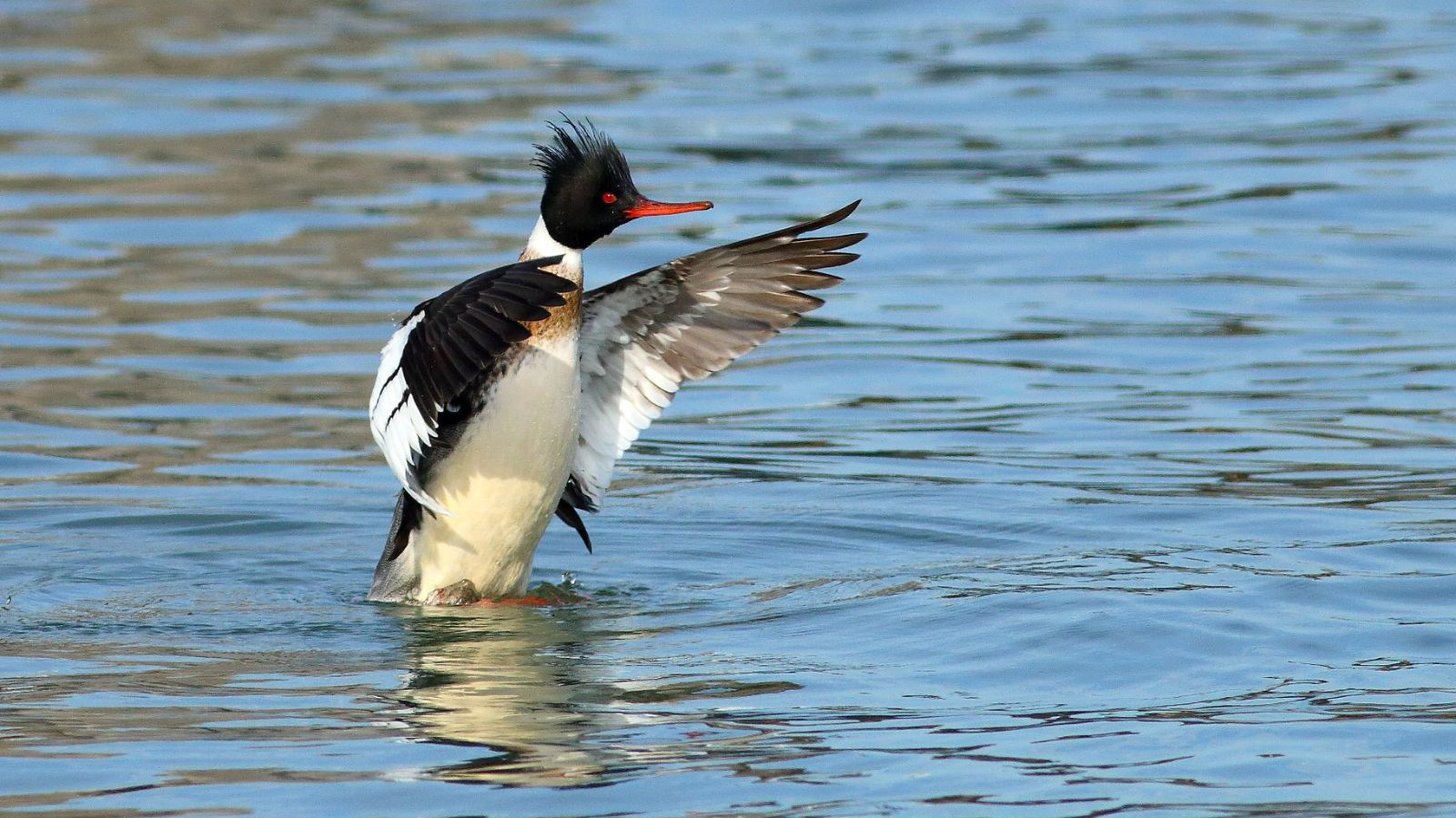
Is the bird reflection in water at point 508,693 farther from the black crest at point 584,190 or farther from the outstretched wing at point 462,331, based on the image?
the black crest at point 584,190

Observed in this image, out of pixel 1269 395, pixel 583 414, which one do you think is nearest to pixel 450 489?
pixel 583 414

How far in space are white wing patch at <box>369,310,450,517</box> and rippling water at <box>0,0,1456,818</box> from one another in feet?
1.93

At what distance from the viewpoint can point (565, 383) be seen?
7652mm

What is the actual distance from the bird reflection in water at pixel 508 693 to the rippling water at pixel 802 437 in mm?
24

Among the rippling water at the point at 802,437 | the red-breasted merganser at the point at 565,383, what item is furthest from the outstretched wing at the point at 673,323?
the rippling water at the point at 802,437

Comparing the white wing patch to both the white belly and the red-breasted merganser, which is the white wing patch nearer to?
the red-breasted merganser

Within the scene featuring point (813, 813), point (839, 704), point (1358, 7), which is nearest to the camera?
point (813, 813)

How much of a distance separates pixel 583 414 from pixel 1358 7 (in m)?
16.9

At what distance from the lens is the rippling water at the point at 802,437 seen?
5773mm

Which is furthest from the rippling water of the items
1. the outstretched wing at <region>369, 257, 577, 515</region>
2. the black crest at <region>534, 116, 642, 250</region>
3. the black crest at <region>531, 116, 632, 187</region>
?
the black crest at <region>531, 116, 632, 187</region>

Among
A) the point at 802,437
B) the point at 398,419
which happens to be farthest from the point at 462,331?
the point at 802,437

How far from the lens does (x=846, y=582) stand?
7973 mm

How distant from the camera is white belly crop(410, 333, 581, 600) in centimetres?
761

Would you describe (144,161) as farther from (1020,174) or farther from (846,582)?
(846,582)
